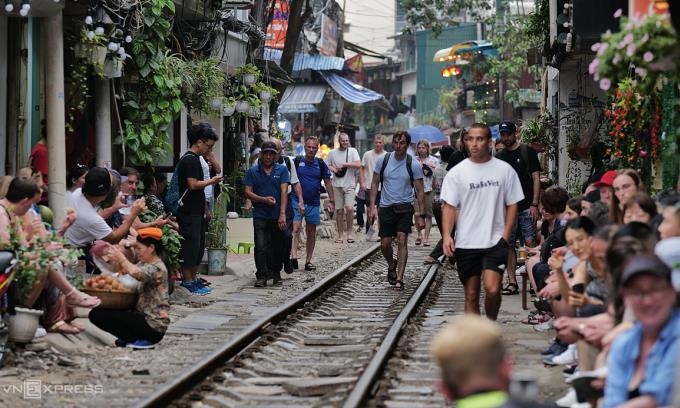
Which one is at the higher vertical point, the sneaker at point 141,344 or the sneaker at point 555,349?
the sneaker at point 555,349

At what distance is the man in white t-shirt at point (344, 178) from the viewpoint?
23.0 metres

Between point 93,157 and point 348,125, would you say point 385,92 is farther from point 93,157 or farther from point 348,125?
point 93,157

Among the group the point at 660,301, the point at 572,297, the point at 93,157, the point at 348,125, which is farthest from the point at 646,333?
the point at 348,125

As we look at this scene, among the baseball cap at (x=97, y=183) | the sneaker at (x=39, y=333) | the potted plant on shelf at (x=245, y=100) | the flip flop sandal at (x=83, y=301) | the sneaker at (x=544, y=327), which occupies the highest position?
the potted plant on shelf at (x=245, y=100)

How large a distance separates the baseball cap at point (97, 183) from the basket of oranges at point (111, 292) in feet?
4.78

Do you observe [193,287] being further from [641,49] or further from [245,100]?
[641,49]

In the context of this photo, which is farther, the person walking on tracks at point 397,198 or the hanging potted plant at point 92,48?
the person walking on tracks at point 397,198

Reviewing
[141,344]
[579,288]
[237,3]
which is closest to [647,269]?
[579,288]

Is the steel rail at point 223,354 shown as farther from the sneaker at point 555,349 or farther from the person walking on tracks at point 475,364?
the person walking on tracks at point 475,364

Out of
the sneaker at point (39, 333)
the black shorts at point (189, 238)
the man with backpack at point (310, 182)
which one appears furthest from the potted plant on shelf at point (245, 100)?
the sneaker at point (39, 333)

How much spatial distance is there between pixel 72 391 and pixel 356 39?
71.0 m

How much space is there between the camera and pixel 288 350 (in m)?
10.7

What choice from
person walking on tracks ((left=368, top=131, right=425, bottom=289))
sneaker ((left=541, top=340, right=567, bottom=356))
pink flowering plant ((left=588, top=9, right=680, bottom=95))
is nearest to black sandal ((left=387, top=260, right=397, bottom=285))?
person walking on tracks ((left=368, top=131, right=425, bottom=289))

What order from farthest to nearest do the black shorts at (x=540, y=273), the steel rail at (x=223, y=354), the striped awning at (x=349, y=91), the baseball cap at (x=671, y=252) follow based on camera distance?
the striped awning at (x=349, y=91)
the black shorts at (x=540, y=273)
the steel rail at (x=223, y=354)
the baseball cap at (x=671, y=252)
